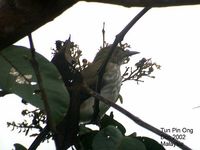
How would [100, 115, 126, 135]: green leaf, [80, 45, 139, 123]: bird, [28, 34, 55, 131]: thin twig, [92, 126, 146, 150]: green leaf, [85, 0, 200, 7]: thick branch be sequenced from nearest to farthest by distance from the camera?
[85, 0, 200, 7]: thick branch → [28, 34, 55, 131]: thin twig → [92, 126, 146, 150]: green leaf → [100, 115, 126, 135]: green leaf → [80, 45, 139, 123]: bird

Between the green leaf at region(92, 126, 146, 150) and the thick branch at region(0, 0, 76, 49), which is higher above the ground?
the thick branch at region(0, 0, 76, 49)

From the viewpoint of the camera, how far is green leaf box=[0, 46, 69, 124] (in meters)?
0.75

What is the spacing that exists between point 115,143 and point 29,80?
0.60ft

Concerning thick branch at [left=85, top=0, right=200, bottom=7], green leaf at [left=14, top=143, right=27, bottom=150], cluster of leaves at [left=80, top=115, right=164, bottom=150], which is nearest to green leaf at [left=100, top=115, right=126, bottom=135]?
cluster of leaves at [left=80, top=115, right=164, bottom=150]

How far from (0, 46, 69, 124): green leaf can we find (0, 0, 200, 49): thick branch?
0.65 ft

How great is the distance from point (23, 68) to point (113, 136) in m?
0.19

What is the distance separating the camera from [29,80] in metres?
0.78

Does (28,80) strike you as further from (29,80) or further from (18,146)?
(18,146)

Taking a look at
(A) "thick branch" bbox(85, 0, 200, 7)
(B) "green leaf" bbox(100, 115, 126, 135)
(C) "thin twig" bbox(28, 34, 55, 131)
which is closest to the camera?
(A) "thick branch" bbox(85, 0, 200, 7)

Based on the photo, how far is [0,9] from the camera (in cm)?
55

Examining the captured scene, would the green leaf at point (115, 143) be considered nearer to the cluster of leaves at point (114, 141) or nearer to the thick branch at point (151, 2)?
the cluster of leaves at point (114, 141)

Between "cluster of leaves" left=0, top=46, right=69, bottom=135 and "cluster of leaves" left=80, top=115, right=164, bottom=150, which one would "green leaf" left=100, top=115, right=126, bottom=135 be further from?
"cluster of leaves" left=0, top=46, right=69, bottom=135

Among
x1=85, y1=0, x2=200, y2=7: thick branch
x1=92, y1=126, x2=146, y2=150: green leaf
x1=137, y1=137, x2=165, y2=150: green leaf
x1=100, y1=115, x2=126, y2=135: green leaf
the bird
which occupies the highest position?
the bird

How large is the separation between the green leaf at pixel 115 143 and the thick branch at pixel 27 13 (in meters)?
0.27
